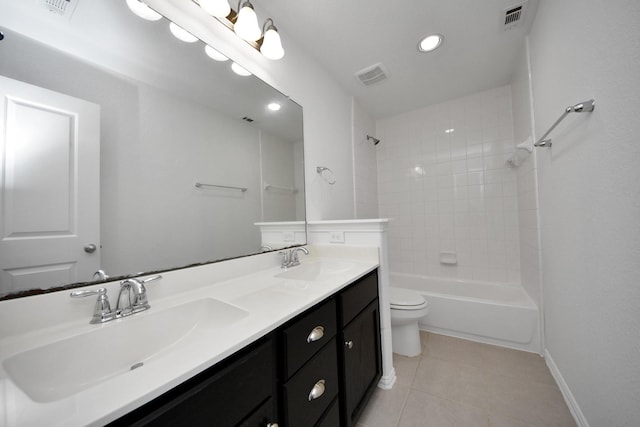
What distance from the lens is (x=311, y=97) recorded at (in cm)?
177

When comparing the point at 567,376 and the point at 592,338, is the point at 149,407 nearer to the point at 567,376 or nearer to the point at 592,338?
the point at 592,338

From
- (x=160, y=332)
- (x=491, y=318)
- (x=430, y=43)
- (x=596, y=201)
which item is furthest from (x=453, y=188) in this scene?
(x=160, y=332)

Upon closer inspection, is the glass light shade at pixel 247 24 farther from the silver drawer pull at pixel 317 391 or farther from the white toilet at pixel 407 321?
the white toilet at pixel 407 321

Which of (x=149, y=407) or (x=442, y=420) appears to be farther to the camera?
(x=442, y=420)

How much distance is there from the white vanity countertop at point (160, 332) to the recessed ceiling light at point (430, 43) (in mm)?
1739

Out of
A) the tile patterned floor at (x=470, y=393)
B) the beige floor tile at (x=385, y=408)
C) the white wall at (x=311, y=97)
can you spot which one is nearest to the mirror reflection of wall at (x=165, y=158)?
the white wall at (x=311, y=97)

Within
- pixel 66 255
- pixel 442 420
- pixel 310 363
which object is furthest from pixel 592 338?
pixel 66 255

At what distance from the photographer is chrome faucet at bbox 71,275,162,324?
0.64 m

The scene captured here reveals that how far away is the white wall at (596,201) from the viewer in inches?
27.7

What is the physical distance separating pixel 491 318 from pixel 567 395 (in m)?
0.59

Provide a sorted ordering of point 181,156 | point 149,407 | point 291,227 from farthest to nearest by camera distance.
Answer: point 291,227, point 181,156, point 149,407

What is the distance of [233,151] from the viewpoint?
3.83 feet

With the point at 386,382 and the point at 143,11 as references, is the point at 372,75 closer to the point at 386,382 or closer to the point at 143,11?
the point at 143,11

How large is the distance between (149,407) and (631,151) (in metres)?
1.42
